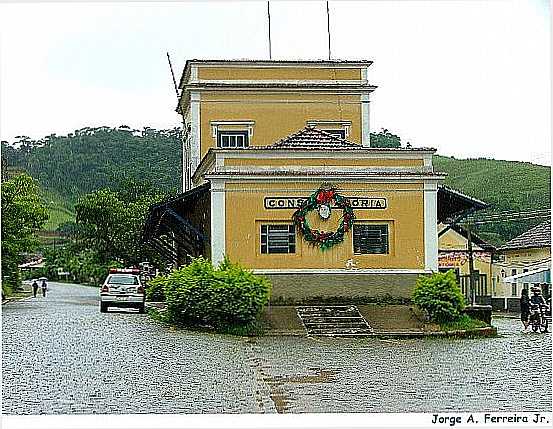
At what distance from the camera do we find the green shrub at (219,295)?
62.8ft

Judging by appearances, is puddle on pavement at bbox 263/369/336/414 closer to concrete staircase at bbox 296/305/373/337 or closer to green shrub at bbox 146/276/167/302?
concrete staircase at bbox 296/305/373/337

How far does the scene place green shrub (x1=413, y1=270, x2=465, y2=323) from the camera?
64.8 feet

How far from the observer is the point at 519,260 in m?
23.8

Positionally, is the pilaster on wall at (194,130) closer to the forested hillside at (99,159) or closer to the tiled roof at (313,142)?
the forested hillside at (99,159)

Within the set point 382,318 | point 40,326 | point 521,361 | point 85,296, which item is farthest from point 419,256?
point 85,296

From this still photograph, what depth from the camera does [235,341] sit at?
18.2 m

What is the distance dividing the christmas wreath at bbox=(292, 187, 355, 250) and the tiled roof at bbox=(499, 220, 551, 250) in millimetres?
3571

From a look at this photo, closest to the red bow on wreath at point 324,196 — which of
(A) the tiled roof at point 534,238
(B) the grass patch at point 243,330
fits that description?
(B) the grass patch at point 243,330

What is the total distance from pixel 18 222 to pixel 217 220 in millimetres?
4878

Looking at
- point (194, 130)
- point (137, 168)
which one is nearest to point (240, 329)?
point (194, 130)

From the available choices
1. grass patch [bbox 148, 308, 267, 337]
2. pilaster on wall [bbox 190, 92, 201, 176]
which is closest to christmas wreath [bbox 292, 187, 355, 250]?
grass patch [bbox 148, 308, 267, 337]

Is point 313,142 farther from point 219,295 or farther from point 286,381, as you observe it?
point 286,381

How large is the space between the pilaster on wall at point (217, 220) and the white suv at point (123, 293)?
Result: 547cm

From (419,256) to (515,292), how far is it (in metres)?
7.17
